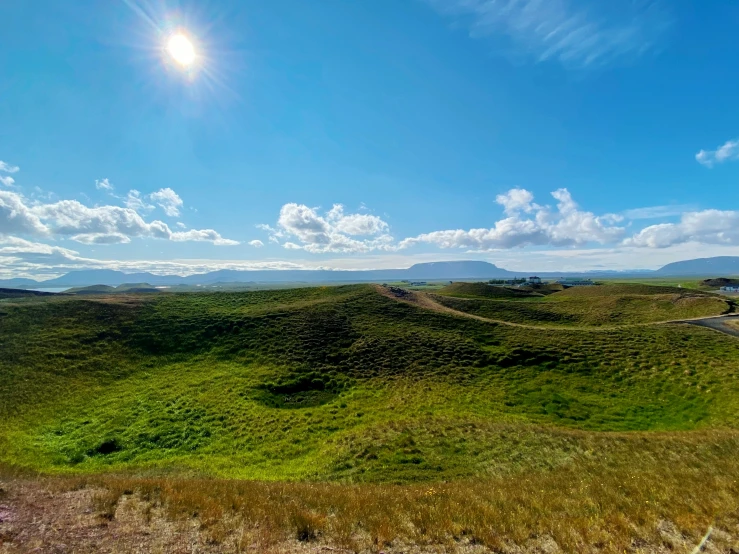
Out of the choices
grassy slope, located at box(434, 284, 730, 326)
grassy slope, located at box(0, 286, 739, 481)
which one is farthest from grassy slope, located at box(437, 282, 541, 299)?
grassy slope, located at box(0, 286, 739, 481)

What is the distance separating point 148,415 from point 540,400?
32.4 m

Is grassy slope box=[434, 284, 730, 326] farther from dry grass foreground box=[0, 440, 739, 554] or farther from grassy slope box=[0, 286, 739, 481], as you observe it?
dry grass foreground box=[0, 440, 739, 554]

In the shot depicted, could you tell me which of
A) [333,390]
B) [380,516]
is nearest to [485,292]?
[333,390]

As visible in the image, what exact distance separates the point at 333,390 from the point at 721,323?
57.6 m

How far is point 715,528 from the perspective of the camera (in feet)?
30.0

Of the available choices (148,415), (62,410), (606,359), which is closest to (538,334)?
(606,359)

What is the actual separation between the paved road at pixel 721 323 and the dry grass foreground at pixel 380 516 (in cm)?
4563

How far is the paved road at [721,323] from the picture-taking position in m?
45.5

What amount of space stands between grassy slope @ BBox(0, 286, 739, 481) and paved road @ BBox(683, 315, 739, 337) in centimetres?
599

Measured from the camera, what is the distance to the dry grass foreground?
9.18 metres

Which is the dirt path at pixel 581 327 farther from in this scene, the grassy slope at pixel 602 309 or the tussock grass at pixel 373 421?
the grassy slope at pixel 602 309

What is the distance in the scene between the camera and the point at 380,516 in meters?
10.9

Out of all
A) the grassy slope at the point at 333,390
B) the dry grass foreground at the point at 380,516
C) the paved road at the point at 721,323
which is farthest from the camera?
the paved road at the point at 721,323

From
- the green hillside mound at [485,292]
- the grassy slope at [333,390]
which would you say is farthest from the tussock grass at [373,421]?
the green hillside mound at [485,292]
